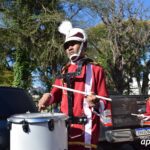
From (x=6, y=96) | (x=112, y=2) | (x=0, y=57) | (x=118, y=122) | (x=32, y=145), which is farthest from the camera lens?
(x=0, y=57)

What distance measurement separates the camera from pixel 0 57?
1284 inches

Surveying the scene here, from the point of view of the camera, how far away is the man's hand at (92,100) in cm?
393

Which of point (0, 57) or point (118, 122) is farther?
point (0, 57)

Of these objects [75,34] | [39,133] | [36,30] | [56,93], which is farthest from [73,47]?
[36,30]

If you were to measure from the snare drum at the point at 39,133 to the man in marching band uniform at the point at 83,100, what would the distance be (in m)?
0.30

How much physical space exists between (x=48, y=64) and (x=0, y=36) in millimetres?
3615

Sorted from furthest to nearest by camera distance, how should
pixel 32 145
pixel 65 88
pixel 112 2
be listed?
pixel 112 2, pixel 65 88, pixel 32 145

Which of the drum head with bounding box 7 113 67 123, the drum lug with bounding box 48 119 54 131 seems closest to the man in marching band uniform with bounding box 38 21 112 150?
the drum head with bounding box 7 113 67 123

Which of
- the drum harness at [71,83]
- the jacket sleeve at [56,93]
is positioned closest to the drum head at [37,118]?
the drum harness at [71,83]

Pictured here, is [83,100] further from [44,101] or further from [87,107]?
[44,101]

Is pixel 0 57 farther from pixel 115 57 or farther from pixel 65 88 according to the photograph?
pixel 65 88

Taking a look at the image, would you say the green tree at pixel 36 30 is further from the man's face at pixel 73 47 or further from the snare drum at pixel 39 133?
the snare drum at pixel 39 133

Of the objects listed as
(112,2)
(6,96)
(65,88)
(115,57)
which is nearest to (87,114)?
(65,88)

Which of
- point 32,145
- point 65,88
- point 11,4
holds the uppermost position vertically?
point 11,4
